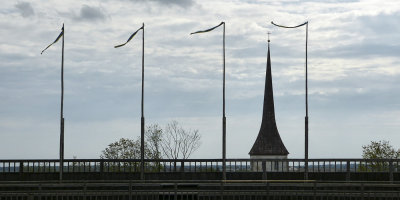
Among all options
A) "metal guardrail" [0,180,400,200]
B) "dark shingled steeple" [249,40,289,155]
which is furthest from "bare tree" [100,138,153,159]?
"metal guardrail" [0,180,400,200]

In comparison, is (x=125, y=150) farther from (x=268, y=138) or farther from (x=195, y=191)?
(x=195, y=191)

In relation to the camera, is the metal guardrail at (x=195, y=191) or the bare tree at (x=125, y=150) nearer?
the metal guardrail at (x=195, y=191)

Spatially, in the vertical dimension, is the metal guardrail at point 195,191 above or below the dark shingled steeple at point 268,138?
below

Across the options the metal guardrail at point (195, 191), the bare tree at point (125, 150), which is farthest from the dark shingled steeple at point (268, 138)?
the metal guardrail at point (195, 191)

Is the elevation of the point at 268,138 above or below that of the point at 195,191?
above

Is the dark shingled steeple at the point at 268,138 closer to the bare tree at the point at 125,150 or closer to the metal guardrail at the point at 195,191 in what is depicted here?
the bare tree at the point at 125,150

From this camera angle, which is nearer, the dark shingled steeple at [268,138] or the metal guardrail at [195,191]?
the metal guardrail at [195,191]

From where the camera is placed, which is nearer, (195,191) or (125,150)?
(195,191)

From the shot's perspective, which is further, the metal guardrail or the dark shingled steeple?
the dark shingled steeple

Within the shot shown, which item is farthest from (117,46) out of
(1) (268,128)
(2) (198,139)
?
(2) (198,139)

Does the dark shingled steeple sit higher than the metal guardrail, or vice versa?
the dark shingled steeple

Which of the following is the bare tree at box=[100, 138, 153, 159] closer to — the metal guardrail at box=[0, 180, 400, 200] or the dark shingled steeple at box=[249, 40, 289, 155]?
the dark shingled steeple at box=[249, 40, 289, 155]

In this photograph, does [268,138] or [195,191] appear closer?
[195,191]

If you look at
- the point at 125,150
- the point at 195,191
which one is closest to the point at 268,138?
the point at 125,150
